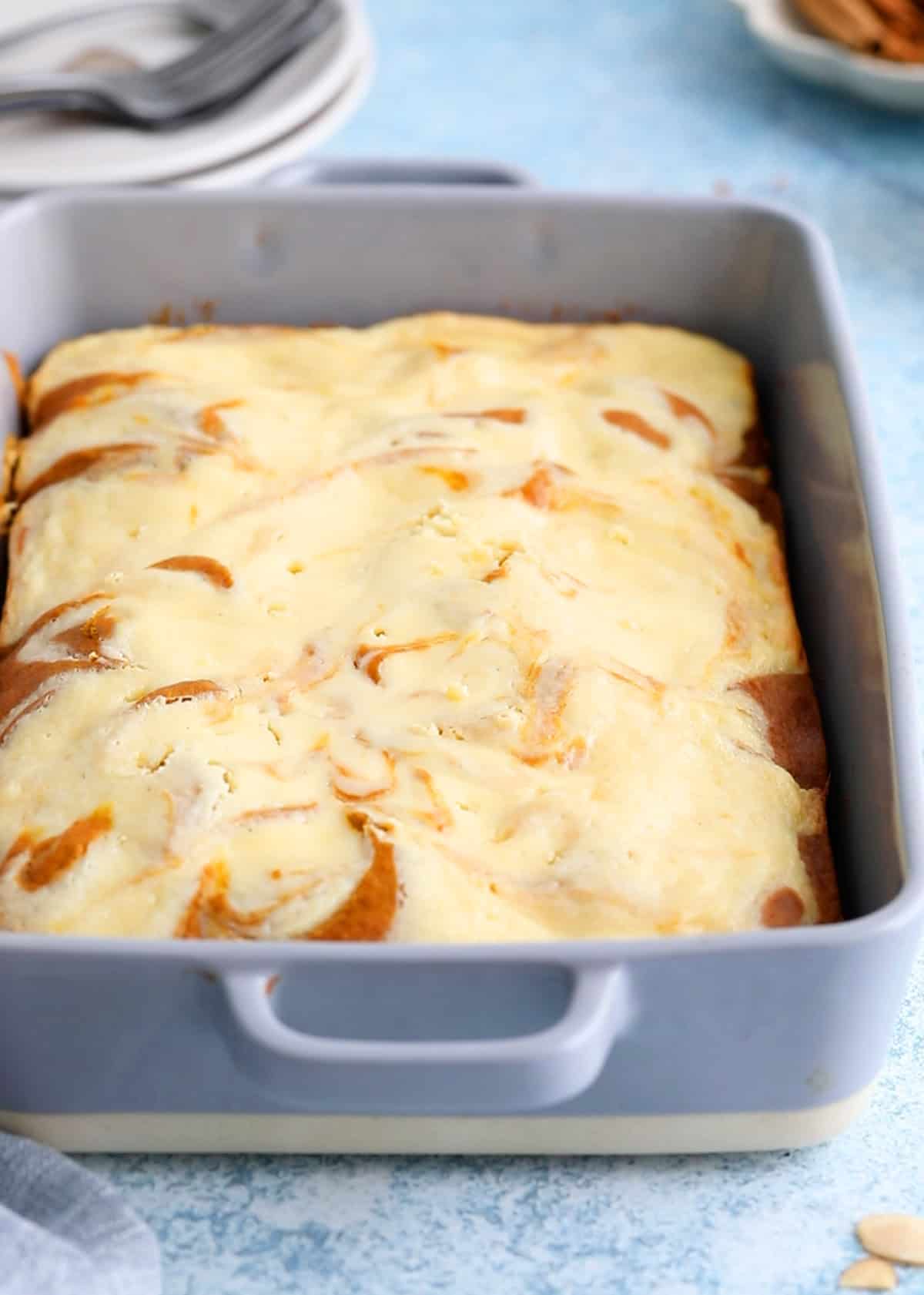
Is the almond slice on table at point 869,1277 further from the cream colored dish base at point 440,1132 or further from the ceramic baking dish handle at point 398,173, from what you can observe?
the ceramic baking dish handle at point 398,173

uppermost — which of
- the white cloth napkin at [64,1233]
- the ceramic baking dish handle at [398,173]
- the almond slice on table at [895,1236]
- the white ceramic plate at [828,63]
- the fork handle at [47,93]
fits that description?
the white ceramic plate at [828,63]

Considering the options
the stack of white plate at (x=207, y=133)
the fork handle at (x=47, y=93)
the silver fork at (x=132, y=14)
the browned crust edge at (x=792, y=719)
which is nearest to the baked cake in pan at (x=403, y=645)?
the browned crust edge at (x=792, y=719)

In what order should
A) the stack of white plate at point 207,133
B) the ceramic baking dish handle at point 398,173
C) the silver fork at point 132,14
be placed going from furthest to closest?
the silver fork at point 132,14
the stack of white plate at point 207,133
the ceramic baking dish handle at point 398,173

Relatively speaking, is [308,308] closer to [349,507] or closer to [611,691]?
[349,507]

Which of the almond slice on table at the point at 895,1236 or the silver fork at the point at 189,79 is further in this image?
the silver fork at the point at 189,79

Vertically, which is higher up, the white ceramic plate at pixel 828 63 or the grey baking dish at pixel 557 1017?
the white ceramic plate at pixel 828 63

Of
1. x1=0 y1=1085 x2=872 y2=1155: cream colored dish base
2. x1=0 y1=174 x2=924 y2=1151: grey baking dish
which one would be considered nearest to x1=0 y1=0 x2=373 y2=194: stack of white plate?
x1=0 y1=174 x2=924 y2=1151: grey baking dish

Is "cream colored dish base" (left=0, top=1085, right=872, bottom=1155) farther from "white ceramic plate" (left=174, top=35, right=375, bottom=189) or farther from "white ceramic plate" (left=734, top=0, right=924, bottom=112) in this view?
"white ceramic plate" (left=734, top=0, right=924, bottom=112)

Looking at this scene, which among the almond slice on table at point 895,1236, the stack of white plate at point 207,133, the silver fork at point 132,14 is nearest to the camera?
the almond slice on table at point 895,1236
